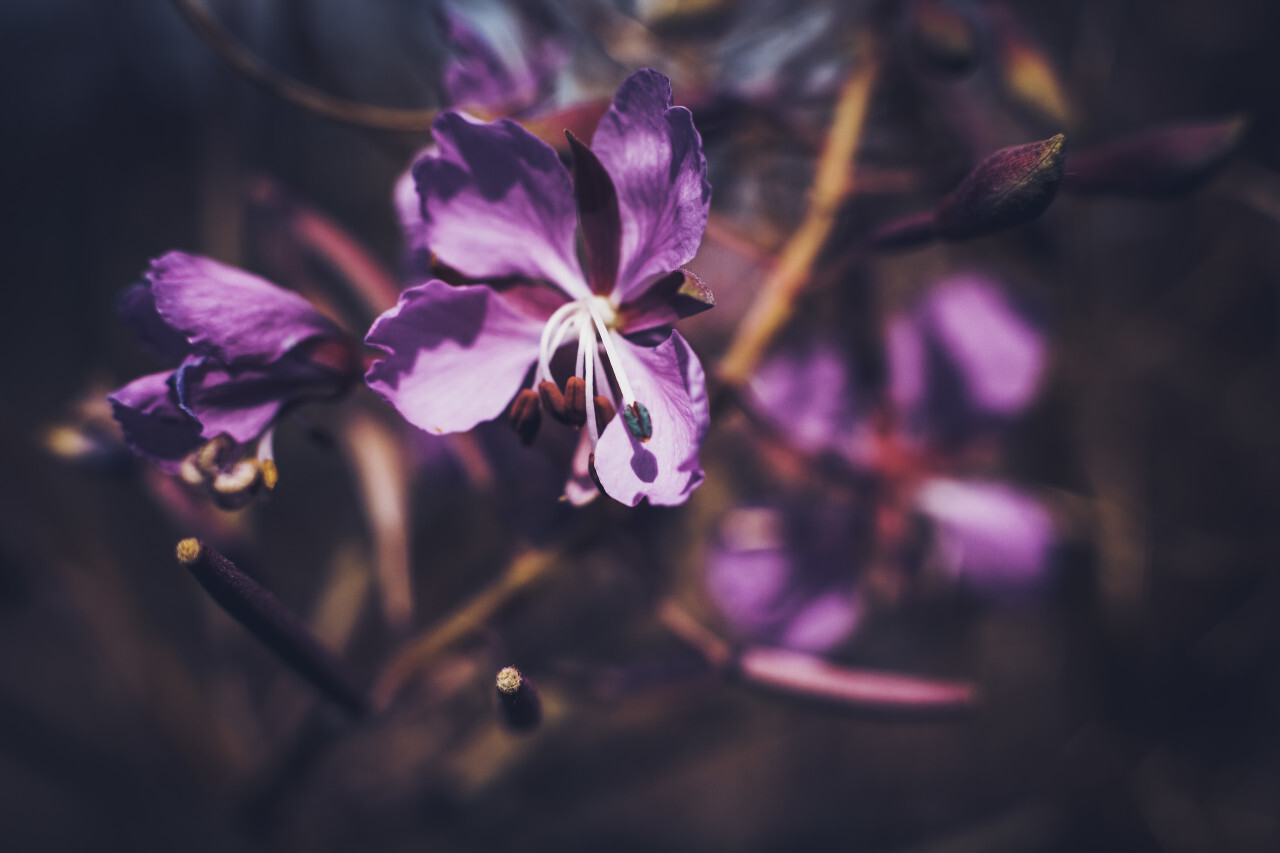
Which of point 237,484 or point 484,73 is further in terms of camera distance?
point 484,73

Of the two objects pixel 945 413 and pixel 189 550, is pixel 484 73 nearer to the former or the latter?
pixel 189 550

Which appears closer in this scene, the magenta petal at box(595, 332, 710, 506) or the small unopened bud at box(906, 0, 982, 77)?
the magenta petal at box(595, 332, 710, 506)

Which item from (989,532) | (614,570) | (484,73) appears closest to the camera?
(484,73)

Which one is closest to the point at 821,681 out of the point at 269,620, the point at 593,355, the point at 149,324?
the point at 593,355

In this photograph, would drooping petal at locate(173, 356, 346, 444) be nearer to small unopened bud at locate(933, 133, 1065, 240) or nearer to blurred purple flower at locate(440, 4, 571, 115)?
blurred purple flower at locate(440, 4, 571, 115)

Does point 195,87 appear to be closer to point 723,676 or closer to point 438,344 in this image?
point 438,344

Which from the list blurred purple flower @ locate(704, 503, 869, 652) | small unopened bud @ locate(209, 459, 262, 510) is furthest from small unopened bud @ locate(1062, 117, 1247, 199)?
small unopened bud @ locate(209, 459, 262, 510)
